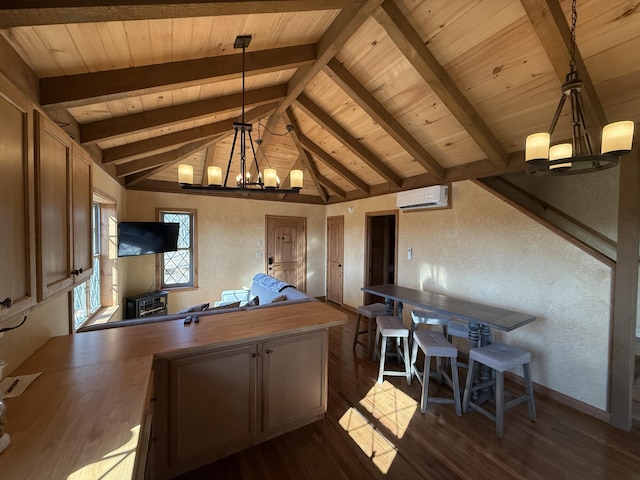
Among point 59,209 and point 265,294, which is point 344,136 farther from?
point 59,209

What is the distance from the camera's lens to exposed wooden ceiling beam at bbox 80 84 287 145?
7.36 feet

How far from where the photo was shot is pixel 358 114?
322cm

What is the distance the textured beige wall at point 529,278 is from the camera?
7.97 ft

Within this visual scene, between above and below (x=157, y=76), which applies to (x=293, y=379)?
below

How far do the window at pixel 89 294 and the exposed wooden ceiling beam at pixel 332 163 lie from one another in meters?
2.88

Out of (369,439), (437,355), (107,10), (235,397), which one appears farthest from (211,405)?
(107,10)

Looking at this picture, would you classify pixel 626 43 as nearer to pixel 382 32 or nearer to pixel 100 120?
pixel 382 32

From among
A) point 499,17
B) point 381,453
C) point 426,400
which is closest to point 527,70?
point 499,17

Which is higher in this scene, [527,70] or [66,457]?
[527,70]

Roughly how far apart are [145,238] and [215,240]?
139cm

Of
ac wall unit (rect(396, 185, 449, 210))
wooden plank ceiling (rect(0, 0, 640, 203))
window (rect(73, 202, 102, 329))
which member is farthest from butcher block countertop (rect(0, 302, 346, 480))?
ac wall unit (rect(396, 185, 449, 210))

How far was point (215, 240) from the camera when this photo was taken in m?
5.19

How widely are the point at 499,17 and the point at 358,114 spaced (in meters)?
1.61

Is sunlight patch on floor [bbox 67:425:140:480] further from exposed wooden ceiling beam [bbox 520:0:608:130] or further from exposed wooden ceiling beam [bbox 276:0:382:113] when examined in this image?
exposed wooden ceiling beam [bbox 520:0:608:130]
